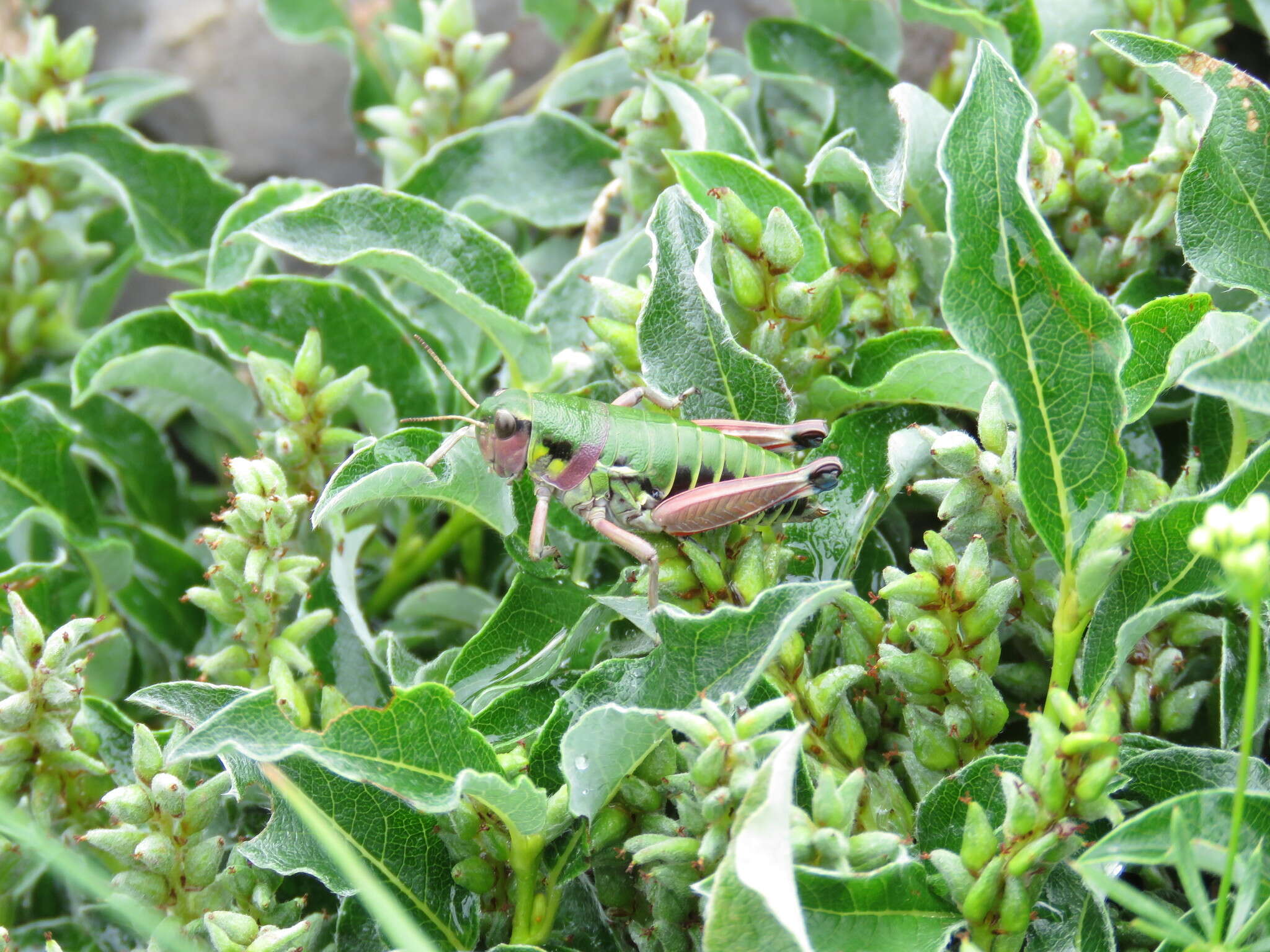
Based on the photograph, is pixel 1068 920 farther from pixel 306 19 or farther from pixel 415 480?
pixel 306 19

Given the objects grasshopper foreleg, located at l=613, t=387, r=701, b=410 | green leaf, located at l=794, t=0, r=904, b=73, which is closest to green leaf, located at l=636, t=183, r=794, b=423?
grasshopper foreleg, located at l=613, t=387, r=701, b=410

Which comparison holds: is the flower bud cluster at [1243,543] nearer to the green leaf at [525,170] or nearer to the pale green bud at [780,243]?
the pale green bud at [780,243]

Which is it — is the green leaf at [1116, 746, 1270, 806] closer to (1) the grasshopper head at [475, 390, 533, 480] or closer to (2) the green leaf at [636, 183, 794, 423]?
(2) the green leaf at [636, 183, 794, 423]

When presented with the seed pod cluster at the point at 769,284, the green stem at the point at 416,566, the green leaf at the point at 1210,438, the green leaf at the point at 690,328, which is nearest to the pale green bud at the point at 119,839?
the green stem at the point at 416,566

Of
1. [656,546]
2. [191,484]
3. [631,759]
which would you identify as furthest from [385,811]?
[191,484]

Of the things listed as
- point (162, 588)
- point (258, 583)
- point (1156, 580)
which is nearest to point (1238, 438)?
point (1156, 580)

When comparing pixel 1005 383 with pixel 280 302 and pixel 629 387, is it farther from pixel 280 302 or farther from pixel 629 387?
pixel 280 302
